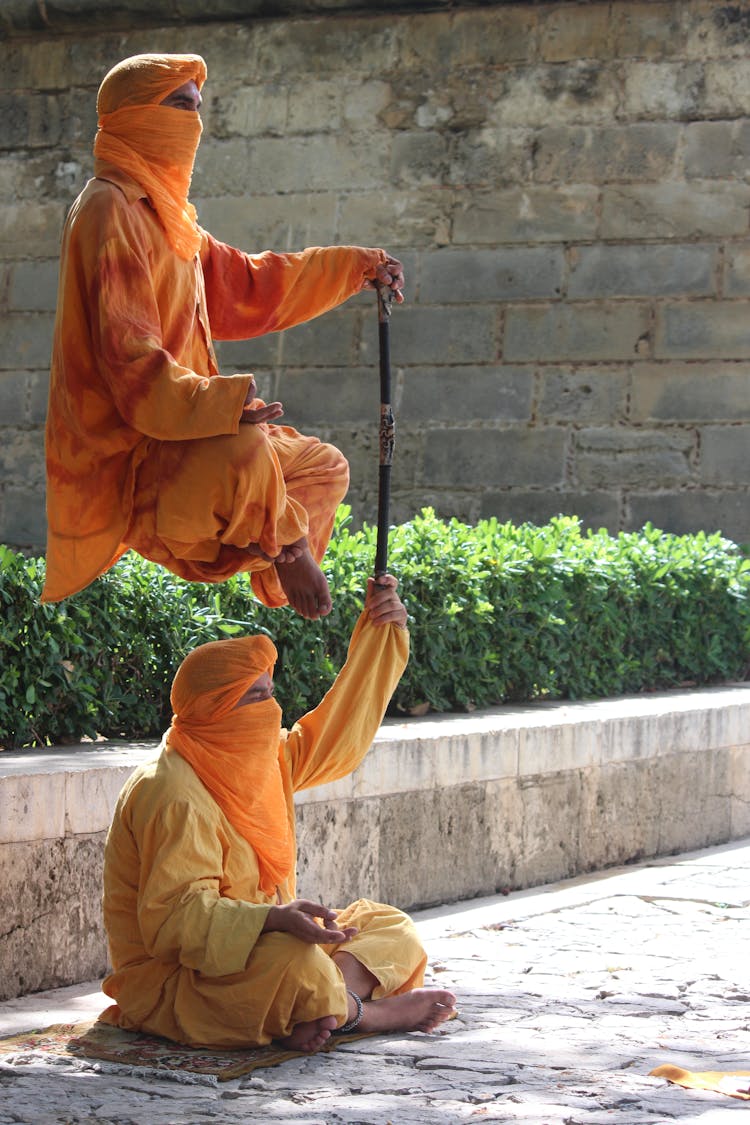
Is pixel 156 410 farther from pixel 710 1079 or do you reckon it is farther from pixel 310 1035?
pixel 710 1079

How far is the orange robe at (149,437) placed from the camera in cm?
372

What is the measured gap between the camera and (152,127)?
3.88m

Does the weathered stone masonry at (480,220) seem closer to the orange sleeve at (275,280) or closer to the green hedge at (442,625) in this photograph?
the green hedge at (442,625)

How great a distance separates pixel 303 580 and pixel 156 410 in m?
0.54

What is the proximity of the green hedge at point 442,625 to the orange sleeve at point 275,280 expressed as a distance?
164 cm

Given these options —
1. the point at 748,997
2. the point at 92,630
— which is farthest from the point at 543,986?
the point at 92,630

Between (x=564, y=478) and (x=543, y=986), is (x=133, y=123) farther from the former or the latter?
(x=564, y=478)

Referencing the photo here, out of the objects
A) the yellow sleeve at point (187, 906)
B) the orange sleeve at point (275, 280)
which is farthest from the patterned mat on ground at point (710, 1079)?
the orange sleeve at point (275, 280)

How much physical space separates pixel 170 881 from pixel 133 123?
5.94 ft

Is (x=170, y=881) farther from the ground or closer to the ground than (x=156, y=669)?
closer to the ground

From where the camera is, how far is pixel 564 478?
34.7ft

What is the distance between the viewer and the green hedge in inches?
226

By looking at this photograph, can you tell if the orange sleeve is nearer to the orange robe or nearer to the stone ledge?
the orange robe

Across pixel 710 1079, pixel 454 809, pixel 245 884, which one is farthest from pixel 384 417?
pixel 454 809
